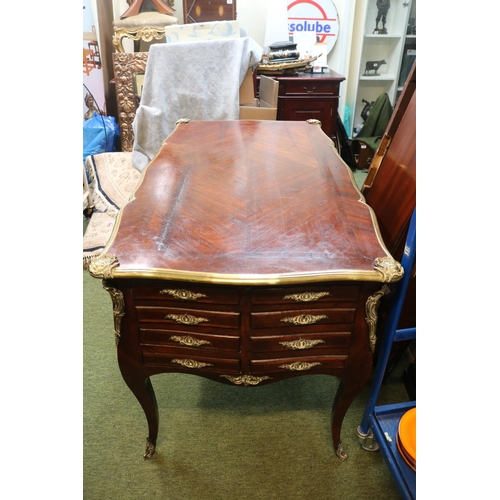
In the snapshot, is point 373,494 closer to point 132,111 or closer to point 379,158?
point 379,158

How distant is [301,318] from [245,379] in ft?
0.92

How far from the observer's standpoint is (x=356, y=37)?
3.85 metres

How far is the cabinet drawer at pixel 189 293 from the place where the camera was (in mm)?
1032

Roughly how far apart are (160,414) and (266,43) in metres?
3.15

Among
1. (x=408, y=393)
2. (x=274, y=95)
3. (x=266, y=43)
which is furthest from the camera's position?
(x=266, y=43)

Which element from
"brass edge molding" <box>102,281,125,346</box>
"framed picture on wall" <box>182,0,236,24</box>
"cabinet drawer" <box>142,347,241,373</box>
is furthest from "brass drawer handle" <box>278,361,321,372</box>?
"framed picture on wall" <box>182,0,236,24</box>

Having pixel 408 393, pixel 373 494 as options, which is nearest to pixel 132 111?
pixel 408 393

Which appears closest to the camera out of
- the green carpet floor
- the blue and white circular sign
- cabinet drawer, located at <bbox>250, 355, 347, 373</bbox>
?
cabinet drawer, located at <bbox>250, 355, 347, 373</bbox>

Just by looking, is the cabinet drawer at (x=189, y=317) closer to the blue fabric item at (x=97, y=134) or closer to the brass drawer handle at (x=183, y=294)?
the brass drawer handle at (x=183, y=294)

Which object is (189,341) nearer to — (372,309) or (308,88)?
(372,309)

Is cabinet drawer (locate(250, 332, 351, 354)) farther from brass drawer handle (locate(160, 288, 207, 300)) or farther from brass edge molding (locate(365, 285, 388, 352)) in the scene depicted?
brass drawer handle (locate(160, 288, 207, 300))

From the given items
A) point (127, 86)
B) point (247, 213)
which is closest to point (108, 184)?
point (127, 86)

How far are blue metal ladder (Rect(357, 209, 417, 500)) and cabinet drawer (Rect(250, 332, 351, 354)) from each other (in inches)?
8.0

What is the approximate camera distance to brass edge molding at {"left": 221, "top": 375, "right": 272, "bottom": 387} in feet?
3.99
